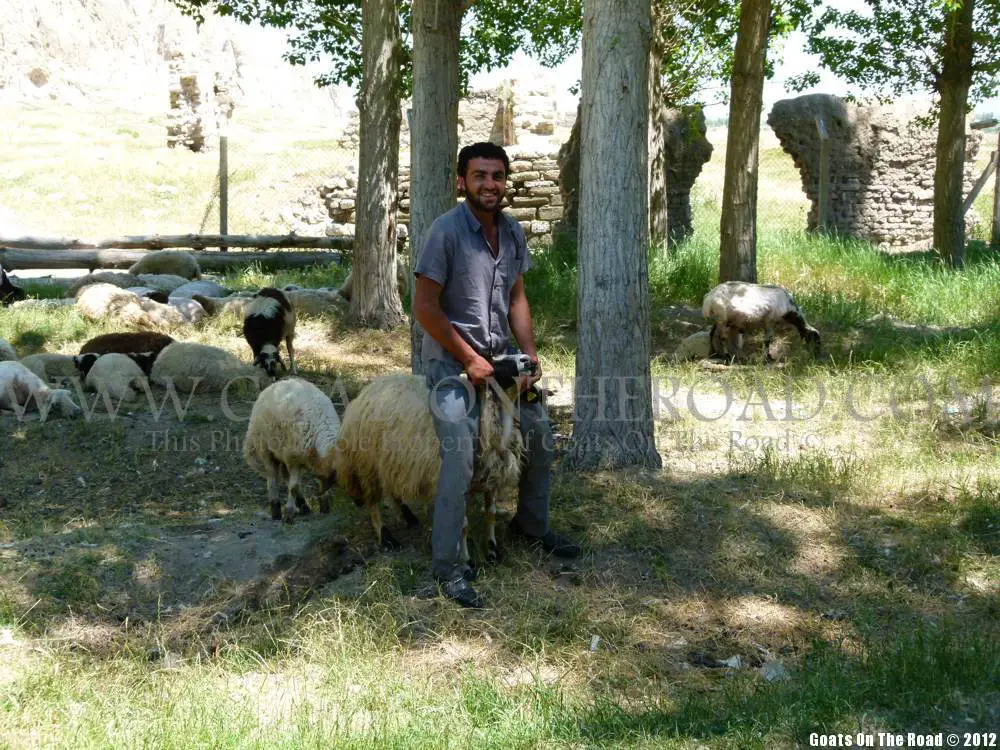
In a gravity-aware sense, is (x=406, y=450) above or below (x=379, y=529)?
above

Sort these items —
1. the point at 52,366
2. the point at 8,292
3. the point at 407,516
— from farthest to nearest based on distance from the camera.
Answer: the point at 8,292 → the point at 52,366 → the point at 407,516

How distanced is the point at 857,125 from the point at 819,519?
15.8m

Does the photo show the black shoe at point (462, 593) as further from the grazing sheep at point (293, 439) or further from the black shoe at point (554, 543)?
the grazing sheep at point (293, 439)

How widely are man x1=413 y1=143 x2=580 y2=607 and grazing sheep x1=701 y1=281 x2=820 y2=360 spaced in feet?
17.0

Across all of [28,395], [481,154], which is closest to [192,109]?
[28,395]

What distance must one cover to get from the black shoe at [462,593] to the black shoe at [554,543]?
0.60 meters

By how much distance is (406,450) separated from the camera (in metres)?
5.07

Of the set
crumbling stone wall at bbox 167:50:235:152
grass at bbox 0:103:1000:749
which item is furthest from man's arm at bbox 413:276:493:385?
crumbling stone wall at bbox 167:50:235:152

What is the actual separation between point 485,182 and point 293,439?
7.02 feet

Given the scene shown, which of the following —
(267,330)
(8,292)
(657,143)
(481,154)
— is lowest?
(267,330)

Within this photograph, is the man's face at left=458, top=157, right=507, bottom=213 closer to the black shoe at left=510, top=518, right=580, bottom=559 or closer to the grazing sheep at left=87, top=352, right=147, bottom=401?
the black shoe at left=510, top=518, right=580, bottom=559

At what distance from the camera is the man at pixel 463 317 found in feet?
15.3

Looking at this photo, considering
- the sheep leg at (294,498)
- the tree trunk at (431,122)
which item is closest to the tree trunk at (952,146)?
the tree trunk at (431,122)

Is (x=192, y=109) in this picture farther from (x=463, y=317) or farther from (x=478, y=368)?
(x=478, y=368)
